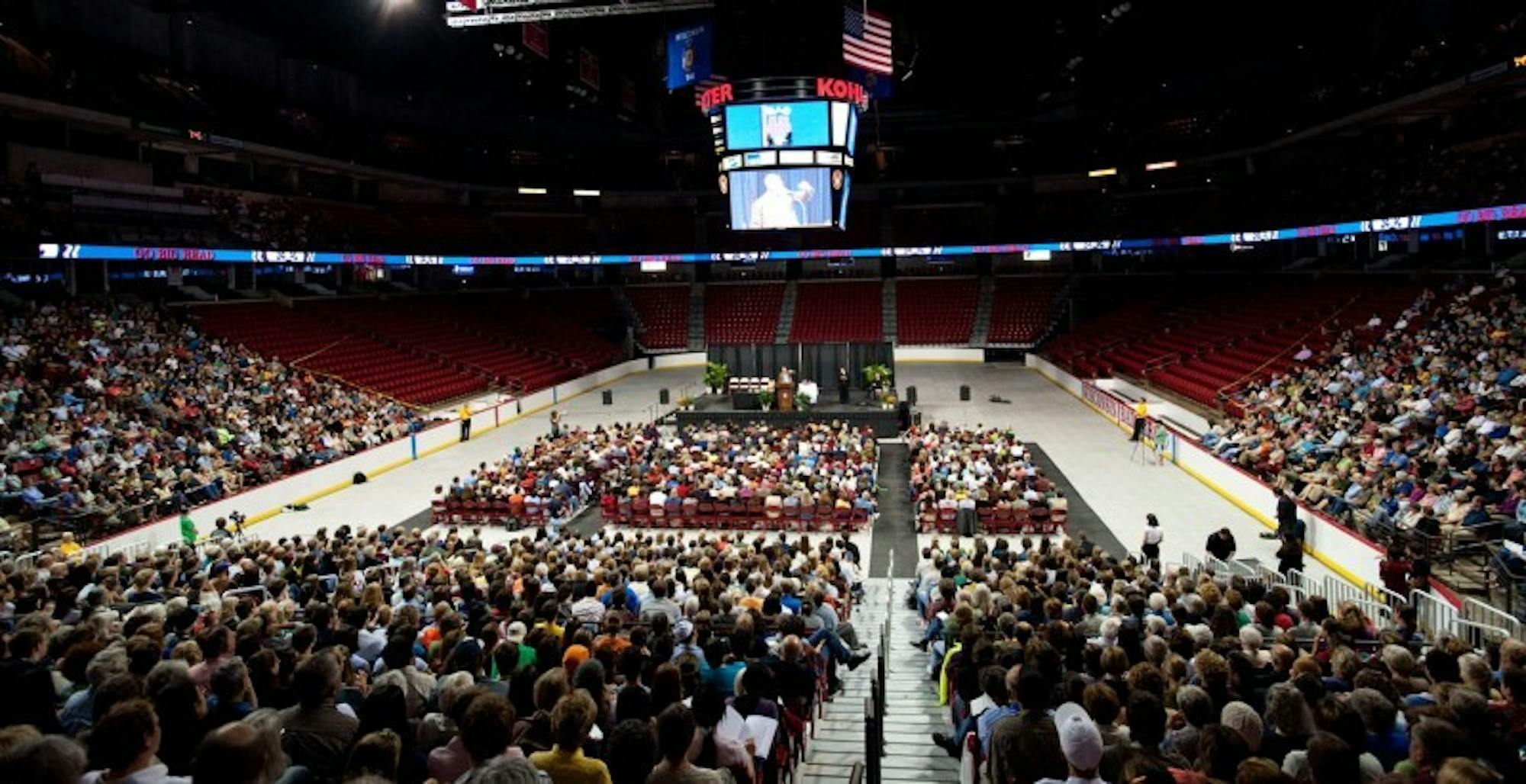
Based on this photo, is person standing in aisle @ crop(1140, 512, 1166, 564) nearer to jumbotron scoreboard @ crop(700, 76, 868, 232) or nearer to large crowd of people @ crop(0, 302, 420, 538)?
jumbotron scoreboard @ crop(700, 76, 868, 232)

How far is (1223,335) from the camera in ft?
113

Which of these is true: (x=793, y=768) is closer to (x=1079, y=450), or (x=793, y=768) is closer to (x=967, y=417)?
(x=1079, y=450)

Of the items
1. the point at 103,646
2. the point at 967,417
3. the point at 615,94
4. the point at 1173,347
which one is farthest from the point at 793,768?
the point at 615,94

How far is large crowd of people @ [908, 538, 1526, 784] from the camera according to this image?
4.58 metres

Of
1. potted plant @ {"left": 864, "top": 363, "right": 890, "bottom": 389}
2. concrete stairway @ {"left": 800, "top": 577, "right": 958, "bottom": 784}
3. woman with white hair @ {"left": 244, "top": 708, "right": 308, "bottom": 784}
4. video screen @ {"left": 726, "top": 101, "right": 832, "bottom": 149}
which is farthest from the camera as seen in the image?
potted plant @ {"left": 864, "top": 363, "right": 890, "bottom": 389}

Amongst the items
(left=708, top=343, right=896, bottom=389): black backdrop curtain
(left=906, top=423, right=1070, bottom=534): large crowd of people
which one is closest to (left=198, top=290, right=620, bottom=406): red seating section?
(left=708, top=343, right=896, bottom=389): black backdrop curtain

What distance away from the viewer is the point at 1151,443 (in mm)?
25734

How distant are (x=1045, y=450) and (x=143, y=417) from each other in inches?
949

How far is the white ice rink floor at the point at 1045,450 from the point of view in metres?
18.9

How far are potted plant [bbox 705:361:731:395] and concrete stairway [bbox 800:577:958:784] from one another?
22.4 meters

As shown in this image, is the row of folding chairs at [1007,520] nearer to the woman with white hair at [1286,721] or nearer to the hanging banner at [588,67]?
the woman with white hair at [1286,721]

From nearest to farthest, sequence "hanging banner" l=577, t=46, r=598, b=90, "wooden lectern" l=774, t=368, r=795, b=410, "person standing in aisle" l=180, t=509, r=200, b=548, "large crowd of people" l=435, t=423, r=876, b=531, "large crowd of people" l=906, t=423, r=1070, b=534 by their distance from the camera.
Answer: "person standing in aisle" l=180, t=509, r=200, b=548, "large crowd of people" l=906, t=423, r=1070, b=534, "large crowd of people" l=435, t=423, r=876, b=531, "wooden lectern" l=774, t=368, r=795, b=410, "hanging banner" l=577, t=46, r=598, b=90

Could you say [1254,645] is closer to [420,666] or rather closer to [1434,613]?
[1434,613]

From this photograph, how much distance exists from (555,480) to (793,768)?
1476 cm
